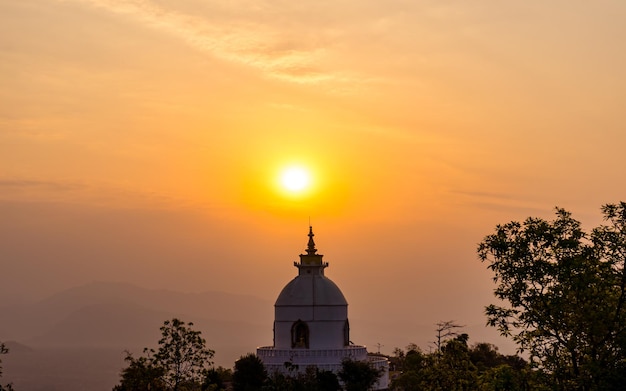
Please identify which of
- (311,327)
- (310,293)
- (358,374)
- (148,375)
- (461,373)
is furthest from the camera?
(310,293)

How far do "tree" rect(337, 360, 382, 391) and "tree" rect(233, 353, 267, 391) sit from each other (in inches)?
233

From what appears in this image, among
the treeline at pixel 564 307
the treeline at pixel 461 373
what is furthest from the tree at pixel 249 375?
the treeline at pixel 564 307

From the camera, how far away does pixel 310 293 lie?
84.1 m

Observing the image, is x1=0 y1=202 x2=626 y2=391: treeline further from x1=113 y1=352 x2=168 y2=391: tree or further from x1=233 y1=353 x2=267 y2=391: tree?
x1=233 y1=353 x2=267 y2=391: tree

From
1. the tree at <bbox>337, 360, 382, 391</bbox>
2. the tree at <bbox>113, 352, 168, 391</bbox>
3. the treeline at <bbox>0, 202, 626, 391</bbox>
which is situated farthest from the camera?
the tree at <bbox>337, 360, 382, 391</bbox>

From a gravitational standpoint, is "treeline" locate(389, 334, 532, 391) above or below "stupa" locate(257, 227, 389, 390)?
below

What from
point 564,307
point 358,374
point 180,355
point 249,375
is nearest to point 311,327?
point 358,374

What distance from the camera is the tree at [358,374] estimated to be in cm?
7631

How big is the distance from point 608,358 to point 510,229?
652 centimetres

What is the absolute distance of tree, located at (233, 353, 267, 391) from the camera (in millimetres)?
74250

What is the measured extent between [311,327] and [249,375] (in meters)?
9.75

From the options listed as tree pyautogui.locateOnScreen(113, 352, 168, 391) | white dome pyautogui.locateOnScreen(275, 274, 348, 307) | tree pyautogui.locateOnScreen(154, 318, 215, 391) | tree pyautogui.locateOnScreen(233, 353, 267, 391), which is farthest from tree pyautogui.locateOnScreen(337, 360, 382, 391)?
tree pyautogui.locateOnScreen(113, 352, 168, 391)

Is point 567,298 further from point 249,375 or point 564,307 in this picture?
point 249,375

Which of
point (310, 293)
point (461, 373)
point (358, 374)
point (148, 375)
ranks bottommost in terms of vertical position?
point (148, 375)
